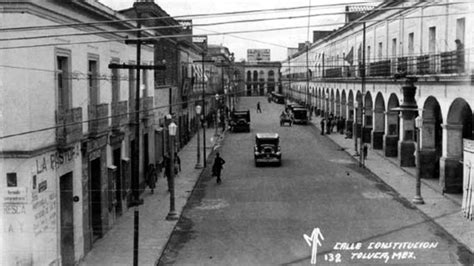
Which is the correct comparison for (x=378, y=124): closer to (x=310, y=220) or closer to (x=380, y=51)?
(x=380, y=51)

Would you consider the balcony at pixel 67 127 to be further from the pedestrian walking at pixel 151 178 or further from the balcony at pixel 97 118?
the pedestrian walking at pixel 151 178

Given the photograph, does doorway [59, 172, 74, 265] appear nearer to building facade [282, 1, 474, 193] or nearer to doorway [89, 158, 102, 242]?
doorway [89, 158, 102, 242]

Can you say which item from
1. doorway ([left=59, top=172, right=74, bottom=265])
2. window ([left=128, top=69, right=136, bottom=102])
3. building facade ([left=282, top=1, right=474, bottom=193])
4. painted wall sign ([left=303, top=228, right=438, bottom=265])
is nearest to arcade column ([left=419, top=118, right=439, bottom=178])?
building facade ([left=282, top=1, right=474, bottom=193])

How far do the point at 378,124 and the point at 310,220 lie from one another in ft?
72.7

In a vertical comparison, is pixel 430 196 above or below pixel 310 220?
above

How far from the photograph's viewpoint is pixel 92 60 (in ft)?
60.8

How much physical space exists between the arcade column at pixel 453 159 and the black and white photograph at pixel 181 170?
0.18 ft

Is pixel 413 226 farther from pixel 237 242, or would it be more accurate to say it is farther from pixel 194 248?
pixel 194 248

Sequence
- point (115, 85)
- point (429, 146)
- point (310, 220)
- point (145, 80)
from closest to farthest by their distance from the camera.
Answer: point (310, 220)
point (115, 85)
point (145, 80)
point (429, 146)

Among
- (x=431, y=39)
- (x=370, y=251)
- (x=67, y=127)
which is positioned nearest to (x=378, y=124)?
(x=431, y=39)

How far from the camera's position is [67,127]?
15086mm

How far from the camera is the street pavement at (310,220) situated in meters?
16.4

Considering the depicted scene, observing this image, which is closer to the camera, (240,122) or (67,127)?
(67,127)

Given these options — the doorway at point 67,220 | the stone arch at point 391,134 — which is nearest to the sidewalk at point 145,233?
the doorway at point 67,220
